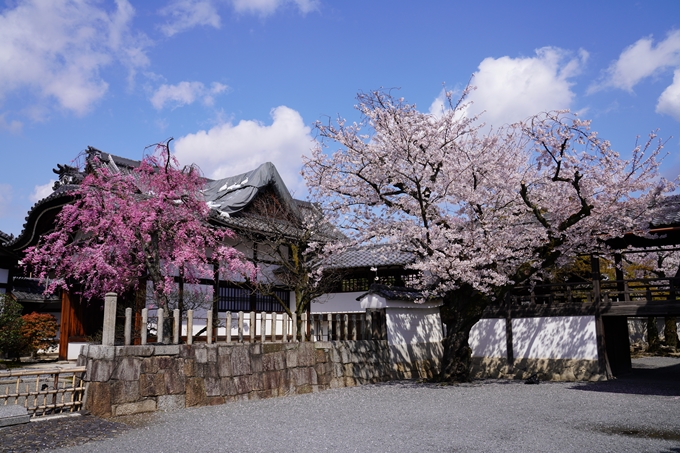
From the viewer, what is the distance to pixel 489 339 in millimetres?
17438

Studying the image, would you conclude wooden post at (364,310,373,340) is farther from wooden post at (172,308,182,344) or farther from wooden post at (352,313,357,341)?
wooden post at (172,308,182,344)

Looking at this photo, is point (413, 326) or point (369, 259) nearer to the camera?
point (413, 326)

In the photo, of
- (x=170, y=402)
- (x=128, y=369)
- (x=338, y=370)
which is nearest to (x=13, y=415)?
(x=128, y=369)

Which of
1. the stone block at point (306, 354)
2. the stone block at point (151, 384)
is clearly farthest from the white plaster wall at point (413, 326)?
the stone block at point (151, 384)

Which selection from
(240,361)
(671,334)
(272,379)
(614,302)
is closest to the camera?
(240,361)

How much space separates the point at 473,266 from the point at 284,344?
487cm

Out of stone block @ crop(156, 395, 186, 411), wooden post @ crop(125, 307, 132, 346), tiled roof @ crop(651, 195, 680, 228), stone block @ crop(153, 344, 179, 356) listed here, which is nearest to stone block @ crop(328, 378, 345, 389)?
stone block @ crop(156, 395, 186, 411)

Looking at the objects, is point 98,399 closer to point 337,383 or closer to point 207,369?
point 207,369

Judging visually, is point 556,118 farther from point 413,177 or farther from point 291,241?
point 291,241

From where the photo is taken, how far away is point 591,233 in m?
14.8

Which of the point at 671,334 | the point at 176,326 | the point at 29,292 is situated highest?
the point at 29,292

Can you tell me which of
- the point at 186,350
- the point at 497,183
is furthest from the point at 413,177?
the point at 186,350

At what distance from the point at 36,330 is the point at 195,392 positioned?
8.31 meters

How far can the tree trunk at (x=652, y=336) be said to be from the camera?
81.7 ft
